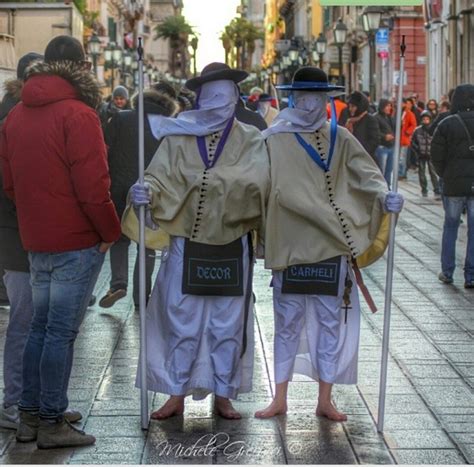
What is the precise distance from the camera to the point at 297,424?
756 centimetres

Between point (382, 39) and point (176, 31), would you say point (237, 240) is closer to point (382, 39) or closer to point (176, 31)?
point (382, 39)

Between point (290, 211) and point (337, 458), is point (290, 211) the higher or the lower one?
the higher one

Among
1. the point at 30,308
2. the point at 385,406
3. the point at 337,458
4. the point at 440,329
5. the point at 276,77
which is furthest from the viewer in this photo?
the point at 276,77

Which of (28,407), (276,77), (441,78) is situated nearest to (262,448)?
(28,407)

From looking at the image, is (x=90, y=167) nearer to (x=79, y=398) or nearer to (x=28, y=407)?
(x=28, y=407)

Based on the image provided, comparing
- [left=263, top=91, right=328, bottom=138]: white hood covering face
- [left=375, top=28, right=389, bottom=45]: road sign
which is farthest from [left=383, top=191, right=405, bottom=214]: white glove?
[left=375, top=28, right=389, bottom=45]: road sign

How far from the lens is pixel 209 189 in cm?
759

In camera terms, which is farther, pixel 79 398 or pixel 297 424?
pixel 79 398

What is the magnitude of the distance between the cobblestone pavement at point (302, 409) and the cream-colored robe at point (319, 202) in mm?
866

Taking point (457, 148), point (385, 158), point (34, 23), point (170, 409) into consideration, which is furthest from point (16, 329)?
point (385, 158)

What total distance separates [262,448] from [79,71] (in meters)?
1.95

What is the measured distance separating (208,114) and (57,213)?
44.6 inches

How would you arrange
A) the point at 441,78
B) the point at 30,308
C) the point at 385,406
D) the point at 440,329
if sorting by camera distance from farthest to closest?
the point at 441,78, the point at 440,329, the point at 385,406, the point at 30,308

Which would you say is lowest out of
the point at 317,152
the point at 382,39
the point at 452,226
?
the point at 452,226
